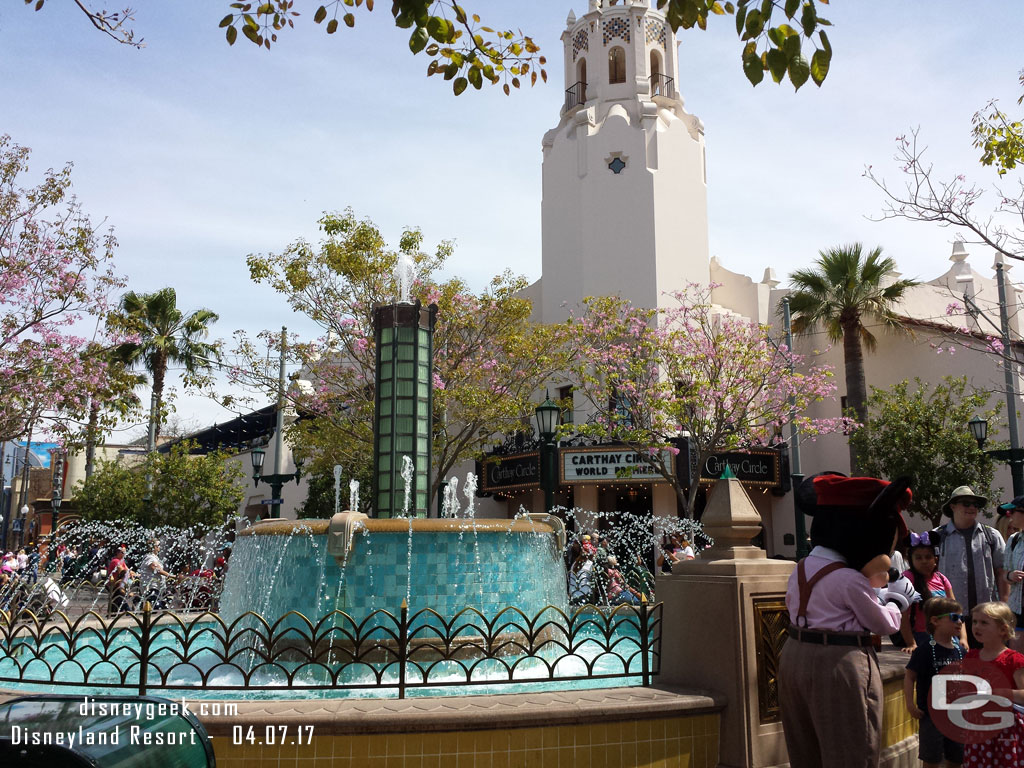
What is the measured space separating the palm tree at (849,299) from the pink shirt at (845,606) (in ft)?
76.3

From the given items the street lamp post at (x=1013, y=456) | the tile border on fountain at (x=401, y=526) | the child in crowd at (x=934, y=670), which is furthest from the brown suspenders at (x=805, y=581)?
the street lamp post at (x=1013, y=456)

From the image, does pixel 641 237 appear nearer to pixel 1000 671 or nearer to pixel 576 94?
pixel 576 94

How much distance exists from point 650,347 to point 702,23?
18501mm

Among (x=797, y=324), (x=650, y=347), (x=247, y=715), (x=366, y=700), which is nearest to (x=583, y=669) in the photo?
(x=366, y=700)

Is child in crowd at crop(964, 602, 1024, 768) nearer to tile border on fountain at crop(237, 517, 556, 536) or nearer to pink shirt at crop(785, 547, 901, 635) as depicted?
pink shirt at crop(785, 547, 901, 635)

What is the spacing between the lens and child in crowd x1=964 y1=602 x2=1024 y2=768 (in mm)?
4508

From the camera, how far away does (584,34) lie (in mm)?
31406

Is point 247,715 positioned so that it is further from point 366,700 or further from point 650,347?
point 650,347

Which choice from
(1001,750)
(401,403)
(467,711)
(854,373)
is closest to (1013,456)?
(854,373)

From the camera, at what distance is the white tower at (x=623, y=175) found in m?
28.9

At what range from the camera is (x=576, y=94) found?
104 feet

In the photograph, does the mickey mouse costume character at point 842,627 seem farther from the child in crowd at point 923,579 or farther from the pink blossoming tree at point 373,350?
the pink blossoming tree at point 373,350

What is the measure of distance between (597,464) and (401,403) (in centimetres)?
1652

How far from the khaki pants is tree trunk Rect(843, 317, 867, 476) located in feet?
75.1
